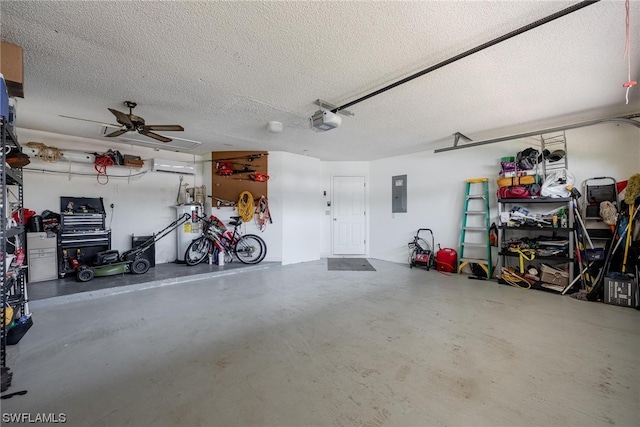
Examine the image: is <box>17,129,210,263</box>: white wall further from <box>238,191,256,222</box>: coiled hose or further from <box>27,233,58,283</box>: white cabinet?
<box>238,191,256,222</box>: coiled hose

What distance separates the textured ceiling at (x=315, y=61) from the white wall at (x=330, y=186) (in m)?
2.82

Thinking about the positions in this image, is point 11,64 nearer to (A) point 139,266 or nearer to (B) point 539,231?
(A) point 139,266

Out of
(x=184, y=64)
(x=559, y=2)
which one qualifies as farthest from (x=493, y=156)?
(x=184, y=64)

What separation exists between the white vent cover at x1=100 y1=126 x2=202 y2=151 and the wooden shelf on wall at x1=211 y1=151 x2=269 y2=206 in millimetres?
701

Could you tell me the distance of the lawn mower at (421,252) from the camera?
209 inches

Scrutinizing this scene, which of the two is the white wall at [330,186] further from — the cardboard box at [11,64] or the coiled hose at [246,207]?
the cardboard box at [11,64]

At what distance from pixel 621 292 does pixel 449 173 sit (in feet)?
9.77

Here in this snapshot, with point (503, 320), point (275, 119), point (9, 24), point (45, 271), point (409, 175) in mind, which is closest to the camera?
point (9, 24)

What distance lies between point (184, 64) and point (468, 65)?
2.63 m

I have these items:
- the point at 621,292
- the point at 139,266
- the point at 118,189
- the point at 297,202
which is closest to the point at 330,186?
the point at 297,202

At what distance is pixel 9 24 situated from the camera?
5.97 feet

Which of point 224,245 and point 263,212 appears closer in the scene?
point 224,245

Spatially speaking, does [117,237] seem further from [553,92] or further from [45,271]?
[553,92]

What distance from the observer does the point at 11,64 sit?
1.98 metres
